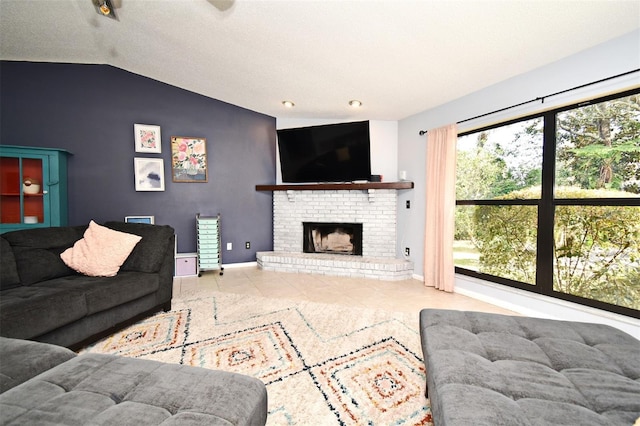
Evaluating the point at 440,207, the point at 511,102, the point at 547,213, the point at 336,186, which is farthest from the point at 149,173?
the point at 547,213

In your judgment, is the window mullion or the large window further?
the window mullion

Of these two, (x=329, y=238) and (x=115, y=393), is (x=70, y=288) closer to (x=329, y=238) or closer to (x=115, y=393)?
(x=115, y=393)

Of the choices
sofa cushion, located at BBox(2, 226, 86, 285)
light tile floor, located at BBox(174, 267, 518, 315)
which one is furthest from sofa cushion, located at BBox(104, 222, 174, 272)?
light tile floor, located at BBox(174, 267, 518, 315)

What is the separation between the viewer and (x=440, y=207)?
322 centimetres

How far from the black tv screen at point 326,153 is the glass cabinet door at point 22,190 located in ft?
9.51

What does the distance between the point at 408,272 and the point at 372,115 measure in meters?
2.33

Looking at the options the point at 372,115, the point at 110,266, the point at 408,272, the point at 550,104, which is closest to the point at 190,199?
the point at 110,266

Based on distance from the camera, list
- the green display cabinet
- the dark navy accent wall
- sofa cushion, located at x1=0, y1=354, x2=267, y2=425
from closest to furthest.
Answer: sofa cushion, located at x1=0, y1=354, x2=267, y2=425
the green display cabinet
the dark navy accent wall

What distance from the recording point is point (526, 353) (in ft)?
3.66

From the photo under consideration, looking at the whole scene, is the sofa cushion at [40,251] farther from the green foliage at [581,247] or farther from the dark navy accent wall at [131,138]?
the green foliage at [581,247]

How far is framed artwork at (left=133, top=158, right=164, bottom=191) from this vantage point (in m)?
3.65

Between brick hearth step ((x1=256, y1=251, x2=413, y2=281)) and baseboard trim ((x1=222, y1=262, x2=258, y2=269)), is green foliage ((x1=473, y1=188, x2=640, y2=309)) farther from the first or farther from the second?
baseboard trim ((x1=222, y1=262, x2=258, y2=269))

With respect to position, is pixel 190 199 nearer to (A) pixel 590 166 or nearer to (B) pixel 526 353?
(B) pixel 526 353

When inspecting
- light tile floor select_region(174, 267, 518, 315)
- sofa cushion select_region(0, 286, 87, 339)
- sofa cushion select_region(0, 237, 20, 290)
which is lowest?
light tile floor select_region(174, 267, 518, 315)
